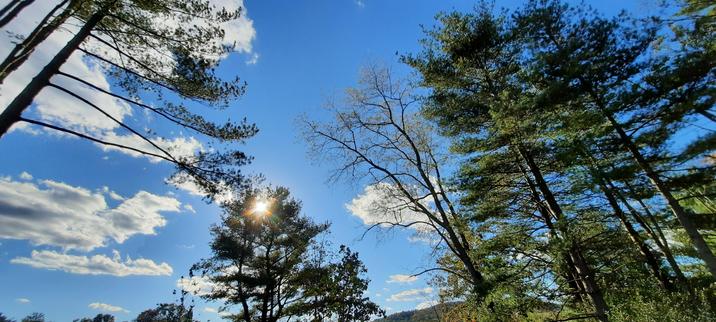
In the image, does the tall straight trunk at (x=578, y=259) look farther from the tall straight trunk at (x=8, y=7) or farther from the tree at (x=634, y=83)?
the tall straight trunk at (x=8, y=7)

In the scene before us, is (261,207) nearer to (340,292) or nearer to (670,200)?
(340,292)

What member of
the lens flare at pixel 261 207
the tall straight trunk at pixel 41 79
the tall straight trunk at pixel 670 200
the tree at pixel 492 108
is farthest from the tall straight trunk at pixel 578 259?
the lens flare at pixel 261 207

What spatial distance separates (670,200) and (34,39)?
13777 mm

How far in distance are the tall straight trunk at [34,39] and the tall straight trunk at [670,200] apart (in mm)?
11926

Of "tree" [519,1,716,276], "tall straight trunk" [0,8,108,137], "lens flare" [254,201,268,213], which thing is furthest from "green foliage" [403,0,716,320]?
"lens flare" [254,201,268,213]

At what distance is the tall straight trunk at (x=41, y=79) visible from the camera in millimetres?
5215

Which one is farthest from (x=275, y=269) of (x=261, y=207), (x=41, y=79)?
(x=41, y=79)

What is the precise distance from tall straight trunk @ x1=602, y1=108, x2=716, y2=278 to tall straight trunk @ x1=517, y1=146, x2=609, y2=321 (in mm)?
1936

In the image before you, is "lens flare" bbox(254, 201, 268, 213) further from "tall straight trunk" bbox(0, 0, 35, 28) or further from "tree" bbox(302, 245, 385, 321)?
"tall straight trunk" bbox(0, 0, 35, 28)

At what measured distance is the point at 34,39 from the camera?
6.21 metres

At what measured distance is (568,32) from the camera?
943 centimetres

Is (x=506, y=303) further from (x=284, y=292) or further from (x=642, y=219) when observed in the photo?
(x=284, y=292)

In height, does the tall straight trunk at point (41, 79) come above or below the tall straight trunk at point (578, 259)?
above

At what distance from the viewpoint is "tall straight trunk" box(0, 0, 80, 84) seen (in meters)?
5.71
